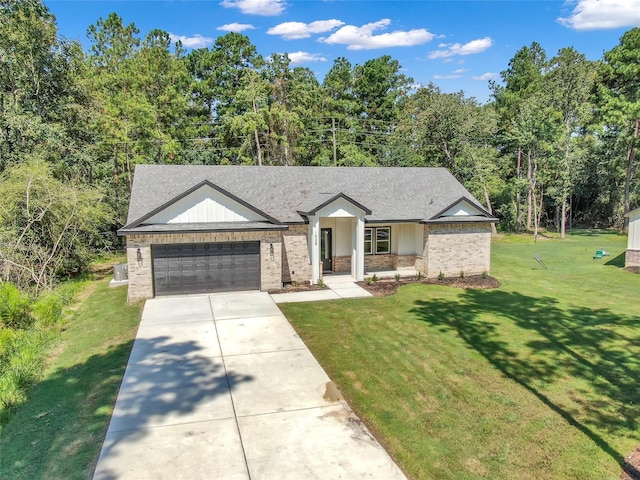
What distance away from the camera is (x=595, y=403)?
830 centimetres

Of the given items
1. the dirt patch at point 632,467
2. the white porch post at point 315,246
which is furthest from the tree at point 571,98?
the dirt patch at point 632,467

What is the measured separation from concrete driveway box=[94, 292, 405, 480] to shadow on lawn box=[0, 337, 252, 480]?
4 centimetres

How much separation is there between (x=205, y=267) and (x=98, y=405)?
8873mm

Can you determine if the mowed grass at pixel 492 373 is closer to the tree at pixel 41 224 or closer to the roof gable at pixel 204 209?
the roof gable at pixel 204 209

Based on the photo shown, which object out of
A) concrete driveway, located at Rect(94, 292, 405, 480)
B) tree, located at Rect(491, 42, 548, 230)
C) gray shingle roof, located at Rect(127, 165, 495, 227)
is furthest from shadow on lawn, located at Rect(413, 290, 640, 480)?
tree, located at Rect(491, 42, 548, 230)

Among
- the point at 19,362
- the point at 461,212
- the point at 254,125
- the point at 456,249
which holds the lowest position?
the point at 19,362

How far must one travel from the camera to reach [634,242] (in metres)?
21.1

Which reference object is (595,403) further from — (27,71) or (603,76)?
(603,76)

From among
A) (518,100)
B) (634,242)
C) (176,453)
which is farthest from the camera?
(518,100)

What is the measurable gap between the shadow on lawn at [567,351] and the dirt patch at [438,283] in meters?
1.42

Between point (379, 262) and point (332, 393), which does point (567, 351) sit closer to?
point (332, 393)

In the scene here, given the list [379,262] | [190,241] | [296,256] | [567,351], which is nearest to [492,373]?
[567,351]

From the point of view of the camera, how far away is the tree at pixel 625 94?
35.9 metres

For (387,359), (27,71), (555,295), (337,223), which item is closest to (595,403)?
(387,359)
